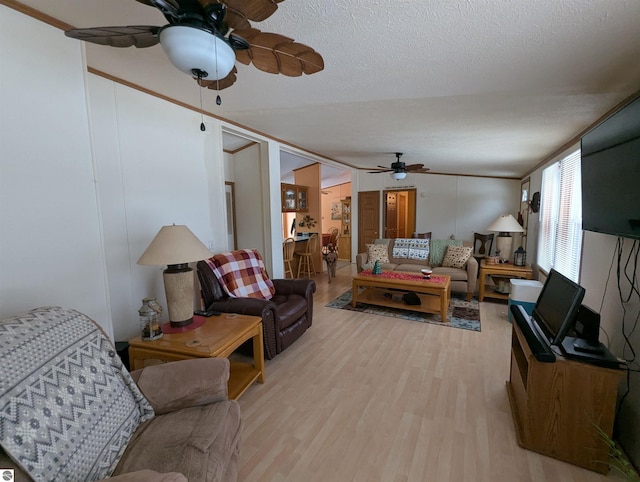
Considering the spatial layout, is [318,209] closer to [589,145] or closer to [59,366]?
[589,145]

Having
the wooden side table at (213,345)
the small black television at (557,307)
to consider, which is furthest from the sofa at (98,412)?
the small black television at (557,307)

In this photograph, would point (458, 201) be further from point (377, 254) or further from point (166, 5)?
point (166, 5)

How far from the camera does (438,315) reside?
3.71 metres

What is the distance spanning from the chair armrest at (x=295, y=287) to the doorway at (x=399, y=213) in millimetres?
4581

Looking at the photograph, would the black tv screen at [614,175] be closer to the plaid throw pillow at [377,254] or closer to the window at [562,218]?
the window at [562,218]

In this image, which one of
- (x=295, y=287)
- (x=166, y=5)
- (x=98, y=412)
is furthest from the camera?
(x=295, y=287)

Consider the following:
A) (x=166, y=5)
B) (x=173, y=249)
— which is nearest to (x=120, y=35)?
(x=166, y=5)

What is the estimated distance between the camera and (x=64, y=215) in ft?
5.40

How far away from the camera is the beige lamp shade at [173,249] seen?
1.84m

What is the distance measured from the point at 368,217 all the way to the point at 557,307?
5.69 metres

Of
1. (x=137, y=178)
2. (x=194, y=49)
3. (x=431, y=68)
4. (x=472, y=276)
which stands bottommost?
(x=472, y=276)

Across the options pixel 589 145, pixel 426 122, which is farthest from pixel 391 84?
pixel 589 145

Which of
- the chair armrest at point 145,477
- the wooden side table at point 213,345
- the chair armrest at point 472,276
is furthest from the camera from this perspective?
the chair armrest at point 472,276

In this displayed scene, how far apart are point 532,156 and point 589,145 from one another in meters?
2.61
